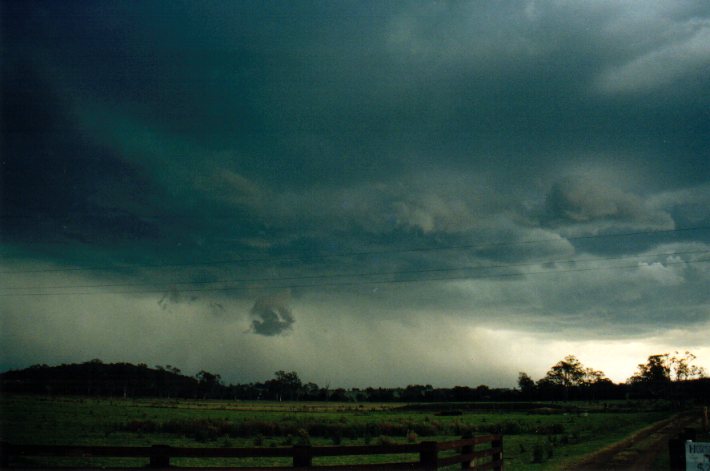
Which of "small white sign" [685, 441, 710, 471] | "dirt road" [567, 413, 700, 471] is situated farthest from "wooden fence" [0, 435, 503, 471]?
"dirt road" [567, 413, 700, 471]

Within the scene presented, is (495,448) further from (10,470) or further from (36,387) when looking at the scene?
(36,387)

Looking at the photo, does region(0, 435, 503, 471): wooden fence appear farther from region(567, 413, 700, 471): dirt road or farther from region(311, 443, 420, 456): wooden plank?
region(567, 413, 700, 471): dirt road

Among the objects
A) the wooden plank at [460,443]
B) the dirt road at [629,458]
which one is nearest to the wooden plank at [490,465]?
the wooden plank at [460,443]

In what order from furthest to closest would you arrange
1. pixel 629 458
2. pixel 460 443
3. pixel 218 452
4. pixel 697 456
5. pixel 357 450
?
pixel 629 458 → pixel 460 443 → pixel 357 450 → pixel 218 452 → pixel 697 456

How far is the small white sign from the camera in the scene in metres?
7.01

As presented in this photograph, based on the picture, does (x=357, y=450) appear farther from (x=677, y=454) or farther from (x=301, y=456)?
(x=677, y=454)

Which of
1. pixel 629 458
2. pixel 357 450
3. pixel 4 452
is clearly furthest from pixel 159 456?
pixel 629 458

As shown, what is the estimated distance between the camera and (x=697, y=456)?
7.04 m

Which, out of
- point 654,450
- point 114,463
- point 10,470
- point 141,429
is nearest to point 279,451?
point 10,470

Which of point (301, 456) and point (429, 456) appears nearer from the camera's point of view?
point (301, 456)

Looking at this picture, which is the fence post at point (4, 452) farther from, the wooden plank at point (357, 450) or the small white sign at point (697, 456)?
the small white sign at point (697, 456)

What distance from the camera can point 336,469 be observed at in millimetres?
10320

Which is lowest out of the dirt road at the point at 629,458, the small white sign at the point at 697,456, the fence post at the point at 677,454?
the dirt road at the point at 629,458

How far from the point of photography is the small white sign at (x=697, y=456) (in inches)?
276
